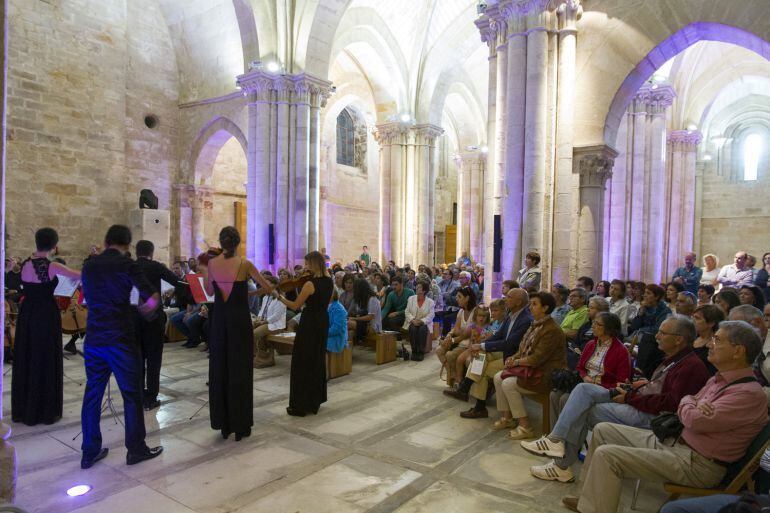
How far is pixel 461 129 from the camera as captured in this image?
24172mm

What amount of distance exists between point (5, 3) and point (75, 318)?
5.78 metres

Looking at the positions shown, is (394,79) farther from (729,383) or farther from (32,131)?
(729,383)

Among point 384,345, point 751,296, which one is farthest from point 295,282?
point 751,296

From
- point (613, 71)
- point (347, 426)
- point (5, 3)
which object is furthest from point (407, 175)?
point (5, 3)

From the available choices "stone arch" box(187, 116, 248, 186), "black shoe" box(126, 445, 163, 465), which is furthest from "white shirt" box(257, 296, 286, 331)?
"stone arch" box(187, 116, 248, 186)

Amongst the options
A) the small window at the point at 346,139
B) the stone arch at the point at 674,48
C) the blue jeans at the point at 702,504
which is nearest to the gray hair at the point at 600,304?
the blue jeans at the point at 702,504

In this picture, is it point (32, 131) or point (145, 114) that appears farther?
point (145, 114)

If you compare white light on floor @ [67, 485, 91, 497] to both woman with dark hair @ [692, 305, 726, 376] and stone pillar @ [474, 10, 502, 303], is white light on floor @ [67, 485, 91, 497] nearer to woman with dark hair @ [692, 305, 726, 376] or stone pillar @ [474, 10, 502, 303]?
woman with dark hair @ [692, 305, 726, 376]

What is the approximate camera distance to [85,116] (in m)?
14.7

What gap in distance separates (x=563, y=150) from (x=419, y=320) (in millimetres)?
3931

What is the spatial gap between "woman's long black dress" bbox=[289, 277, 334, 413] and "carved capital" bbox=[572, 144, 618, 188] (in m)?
5.77

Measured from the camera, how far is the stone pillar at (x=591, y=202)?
28.9 ft

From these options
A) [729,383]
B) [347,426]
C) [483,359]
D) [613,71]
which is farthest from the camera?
[613,71]

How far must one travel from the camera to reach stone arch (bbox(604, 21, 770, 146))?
7707 millimetres
